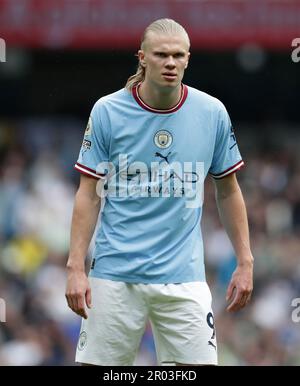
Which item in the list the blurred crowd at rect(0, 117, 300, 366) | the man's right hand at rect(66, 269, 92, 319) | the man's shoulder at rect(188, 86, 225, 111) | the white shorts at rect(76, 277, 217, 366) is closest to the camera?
the man's right hand at rect(66, 269, 92, 319)

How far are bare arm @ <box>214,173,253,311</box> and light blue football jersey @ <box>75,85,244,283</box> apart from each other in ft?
0.63

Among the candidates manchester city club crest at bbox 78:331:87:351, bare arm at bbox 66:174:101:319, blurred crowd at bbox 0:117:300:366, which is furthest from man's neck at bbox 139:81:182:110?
blurred crowd at bbox 0:117:300:366

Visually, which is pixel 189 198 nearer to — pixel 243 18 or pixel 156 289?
pixel 156 289

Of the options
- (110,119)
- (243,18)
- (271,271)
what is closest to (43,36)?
(243,18)

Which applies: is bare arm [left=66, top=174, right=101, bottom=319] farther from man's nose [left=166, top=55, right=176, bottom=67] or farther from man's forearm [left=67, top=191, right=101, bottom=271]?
man's nose [left=166, top=55, right=176, bottom=67]

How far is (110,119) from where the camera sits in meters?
6.51

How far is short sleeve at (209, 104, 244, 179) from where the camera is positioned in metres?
6.63

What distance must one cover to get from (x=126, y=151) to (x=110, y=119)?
7.3 inches

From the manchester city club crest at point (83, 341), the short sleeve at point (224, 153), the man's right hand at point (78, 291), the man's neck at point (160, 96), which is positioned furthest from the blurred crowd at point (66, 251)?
the man's neck at point (160, 96)

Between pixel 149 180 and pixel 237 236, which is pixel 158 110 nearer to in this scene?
pixel 149 180

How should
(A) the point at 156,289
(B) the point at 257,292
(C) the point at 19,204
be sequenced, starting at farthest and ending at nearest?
(C) the point at 19,204 < (B) the point at 257,292 < (A) the point at 156,289

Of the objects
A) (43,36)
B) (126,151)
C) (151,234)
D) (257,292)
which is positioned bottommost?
(257,292)

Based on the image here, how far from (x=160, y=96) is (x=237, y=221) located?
0.79 meters

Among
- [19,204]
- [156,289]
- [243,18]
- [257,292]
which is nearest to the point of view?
[156,289]
